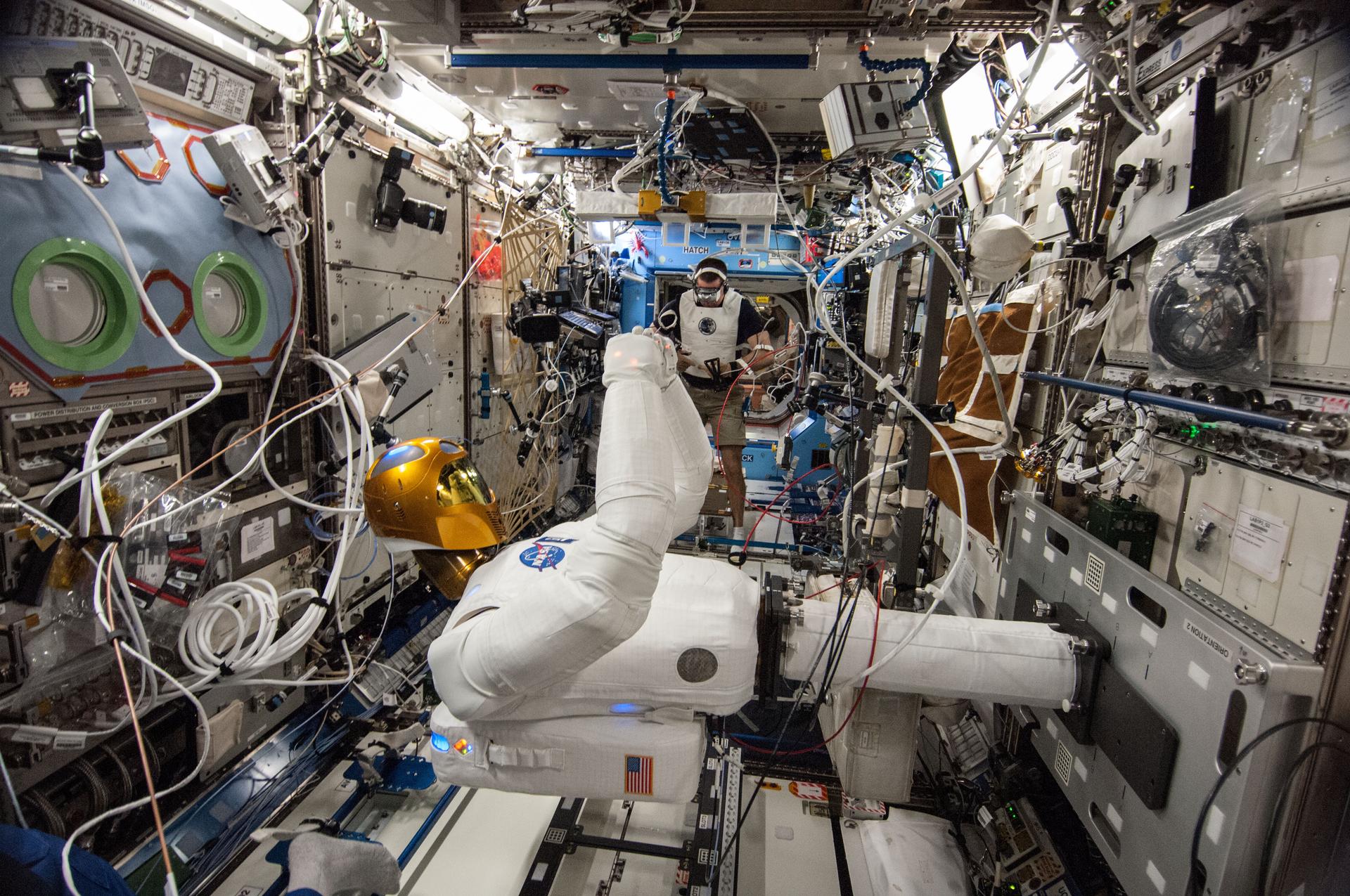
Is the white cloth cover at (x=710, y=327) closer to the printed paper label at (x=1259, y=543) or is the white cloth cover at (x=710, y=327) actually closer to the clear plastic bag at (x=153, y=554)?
the clear plastic bag at (x=153, y=554)

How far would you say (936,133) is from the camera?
3812 mm

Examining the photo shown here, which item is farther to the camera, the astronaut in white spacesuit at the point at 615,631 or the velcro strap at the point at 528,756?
the velcro strap at the point at 528,756

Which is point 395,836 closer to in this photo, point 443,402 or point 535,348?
point 443,402

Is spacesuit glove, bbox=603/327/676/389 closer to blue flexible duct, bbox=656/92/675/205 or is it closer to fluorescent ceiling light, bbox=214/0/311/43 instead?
blue flexible duct, bbox=656/92/675/205

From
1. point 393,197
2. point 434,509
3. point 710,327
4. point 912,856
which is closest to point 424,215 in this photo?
point 393,197

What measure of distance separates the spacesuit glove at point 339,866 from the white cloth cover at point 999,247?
3512 millimetres

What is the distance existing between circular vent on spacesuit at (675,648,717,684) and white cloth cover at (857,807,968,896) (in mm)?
1718

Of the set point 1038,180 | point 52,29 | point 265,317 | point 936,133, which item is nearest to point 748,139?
point 936,133

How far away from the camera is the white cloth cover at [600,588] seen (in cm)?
147

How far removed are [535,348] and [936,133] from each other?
4.40m

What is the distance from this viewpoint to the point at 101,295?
2270 millimetres

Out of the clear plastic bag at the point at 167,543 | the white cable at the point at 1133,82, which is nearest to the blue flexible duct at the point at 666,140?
the white cable at the point at 1133,82

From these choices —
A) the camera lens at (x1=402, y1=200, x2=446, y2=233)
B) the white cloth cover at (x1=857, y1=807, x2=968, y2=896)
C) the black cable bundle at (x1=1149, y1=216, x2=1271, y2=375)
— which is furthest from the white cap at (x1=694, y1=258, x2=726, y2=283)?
the white cloth cover at (x1=857, y1=807, x2=968, y2=896)

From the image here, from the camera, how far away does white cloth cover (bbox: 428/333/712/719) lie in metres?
1.47
